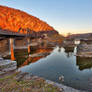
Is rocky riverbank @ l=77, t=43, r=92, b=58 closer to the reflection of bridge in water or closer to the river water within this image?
the river water

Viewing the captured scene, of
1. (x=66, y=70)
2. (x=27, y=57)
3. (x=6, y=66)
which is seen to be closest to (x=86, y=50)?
(x=66, y=70)

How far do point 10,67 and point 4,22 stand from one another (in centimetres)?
6073

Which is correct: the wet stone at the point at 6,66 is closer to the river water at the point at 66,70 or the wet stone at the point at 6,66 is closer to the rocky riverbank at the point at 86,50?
the river water at the point at 66,70

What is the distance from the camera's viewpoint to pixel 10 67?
6.86 metres

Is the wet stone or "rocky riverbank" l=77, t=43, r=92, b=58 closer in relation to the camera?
the wet stone

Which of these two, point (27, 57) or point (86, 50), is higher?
point (86, 50)

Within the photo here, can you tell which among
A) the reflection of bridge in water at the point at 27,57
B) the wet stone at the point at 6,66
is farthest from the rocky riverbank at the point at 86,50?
the wet stone at the point at 6,66

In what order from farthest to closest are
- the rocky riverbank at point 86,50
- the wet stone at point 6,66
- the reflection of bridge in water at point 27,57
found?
the rocky riverbank at point 86,50, the reflection of bridge in water at point 27,57, the wet stone at point 6,66

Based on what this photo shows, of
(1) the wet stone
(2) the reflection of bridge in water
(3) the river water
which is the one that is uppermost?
(1) the wet stone

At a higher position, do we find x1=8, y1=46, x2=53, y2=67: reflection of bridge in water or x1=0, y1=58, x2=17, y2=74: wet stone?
x1=0, y1=58, x2=17, y2=74: wet stone

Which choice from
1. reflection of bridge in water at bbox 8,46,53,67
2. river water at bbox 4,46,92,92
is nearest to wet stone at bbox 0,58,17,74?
river water at bbox 4,46,92,92

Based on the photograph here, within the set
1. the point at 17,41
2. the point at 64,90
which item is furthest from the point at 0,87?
the point at 17,41

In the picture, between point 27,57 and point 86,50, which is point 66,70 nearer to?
point 27,57

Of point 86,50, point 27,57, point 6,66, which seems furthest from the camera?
point 86,50
